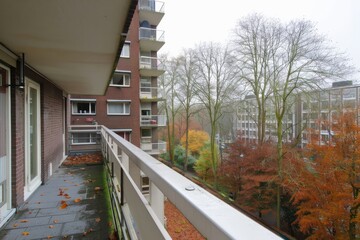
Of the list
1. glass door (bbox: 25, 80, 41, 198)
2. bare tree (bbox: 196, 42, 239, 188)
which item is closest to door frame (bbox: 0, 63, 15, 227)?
glass door (bbox: 25, 80, 41, 198)

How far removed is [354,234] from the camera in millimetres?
8562

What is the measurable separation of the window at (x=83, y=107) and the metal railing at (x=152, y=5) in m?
8.37

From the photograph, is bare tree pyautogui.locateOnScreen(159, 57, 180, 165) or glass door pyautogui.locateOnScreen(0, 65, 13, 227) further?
bare tree pyautogui.locateOnScreen(159, 57, 180, 165)

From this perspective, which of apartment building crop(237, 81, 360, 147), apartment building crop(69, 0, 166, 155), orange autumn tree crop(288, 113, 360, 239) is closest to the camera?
orange autumn tree crop(288, 113, 360, 239)

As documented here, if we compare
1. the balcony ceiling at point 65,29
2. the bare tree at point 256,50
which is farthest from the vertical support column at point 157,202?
the bare tree at point 256,50

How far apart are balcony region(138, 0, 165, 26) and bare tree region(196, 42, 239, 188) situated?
13.5ft

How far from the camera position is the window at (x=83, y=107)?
57.4 ft

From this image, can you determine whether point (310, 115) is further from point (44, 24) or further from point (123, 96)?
point (44, 24)

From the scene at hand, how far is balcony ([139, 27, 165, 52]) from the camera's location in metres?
19.1

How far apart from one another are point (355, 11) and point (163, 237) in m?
18.0

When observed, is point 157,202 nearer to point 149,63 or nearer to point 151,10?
point 149,63

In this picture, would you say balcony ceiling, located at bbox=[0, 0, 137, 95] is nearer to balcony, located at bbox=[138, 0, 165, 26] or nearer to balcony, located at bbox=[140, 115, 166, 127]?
balcony, located at bbox=[140, 115, 166, 127]

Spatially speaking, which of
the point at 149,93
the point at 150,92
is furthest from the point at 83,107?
the point at 150,92

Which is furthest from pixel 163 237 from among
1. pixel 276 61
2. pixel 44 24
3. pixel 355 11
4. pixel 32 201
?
pixel 355 11
